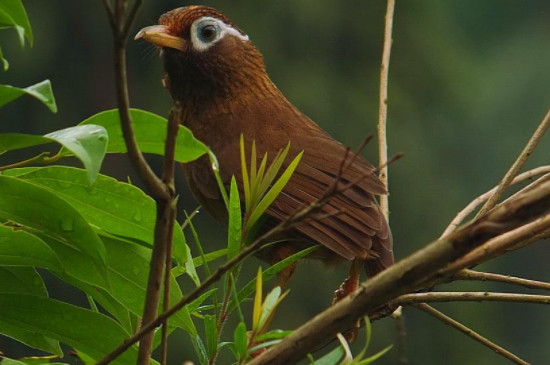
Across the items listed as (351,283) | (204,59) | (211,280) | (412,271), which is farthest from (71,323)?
(204,59)

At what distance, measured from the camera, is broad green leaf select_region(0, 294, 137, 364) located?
113 centimetres

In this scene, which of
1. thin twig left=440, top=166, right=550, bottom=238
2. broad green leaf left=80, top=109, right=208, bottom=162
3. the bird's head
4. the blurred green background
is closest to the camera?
broad green leaf left=80, top=109, right=208, bottom=162

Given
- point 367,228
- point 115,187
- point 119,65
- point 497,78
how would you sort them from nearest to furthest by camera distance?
point 119,65, point 115,187, point 367,228, point 497,78

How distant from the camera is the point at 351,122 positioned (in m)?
13.4

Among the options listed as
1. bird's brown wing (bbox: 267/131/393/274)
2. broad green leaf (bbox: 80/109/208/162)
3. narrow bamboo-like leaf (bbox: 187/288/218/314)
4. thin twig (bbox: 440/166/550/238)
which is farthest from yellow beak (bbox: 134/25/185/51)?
broad green leaf (bbox: 80/109/208/162)

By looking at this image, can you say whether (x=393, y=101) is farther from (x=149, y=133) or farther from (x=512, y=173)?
(x=149, y=133)

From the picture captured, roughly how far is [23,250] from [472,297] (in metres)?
0.51

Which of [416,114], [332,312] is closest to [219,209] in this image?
[332,312]

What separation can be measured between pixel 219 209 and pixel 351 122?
Answer: 10966 millimetres

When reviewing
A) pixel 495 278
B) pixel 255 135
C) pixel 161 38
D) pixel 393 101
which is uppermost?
pixel 393 101

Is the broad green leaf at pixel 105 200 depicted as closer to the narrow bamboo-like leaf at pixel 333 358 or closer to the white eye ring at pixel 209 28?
the narrow bamboo-like leaf at pixel 333 358

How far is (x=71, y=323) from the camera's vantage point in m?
1.14

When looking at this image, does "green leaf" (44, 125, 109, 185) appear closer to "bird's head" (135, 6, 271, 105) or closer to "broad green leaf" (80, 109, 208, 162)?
"broad green leaf" (80, 109, 208, 162)

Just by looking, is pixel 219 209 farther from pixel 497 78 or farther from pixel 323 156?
pixel 497 78
